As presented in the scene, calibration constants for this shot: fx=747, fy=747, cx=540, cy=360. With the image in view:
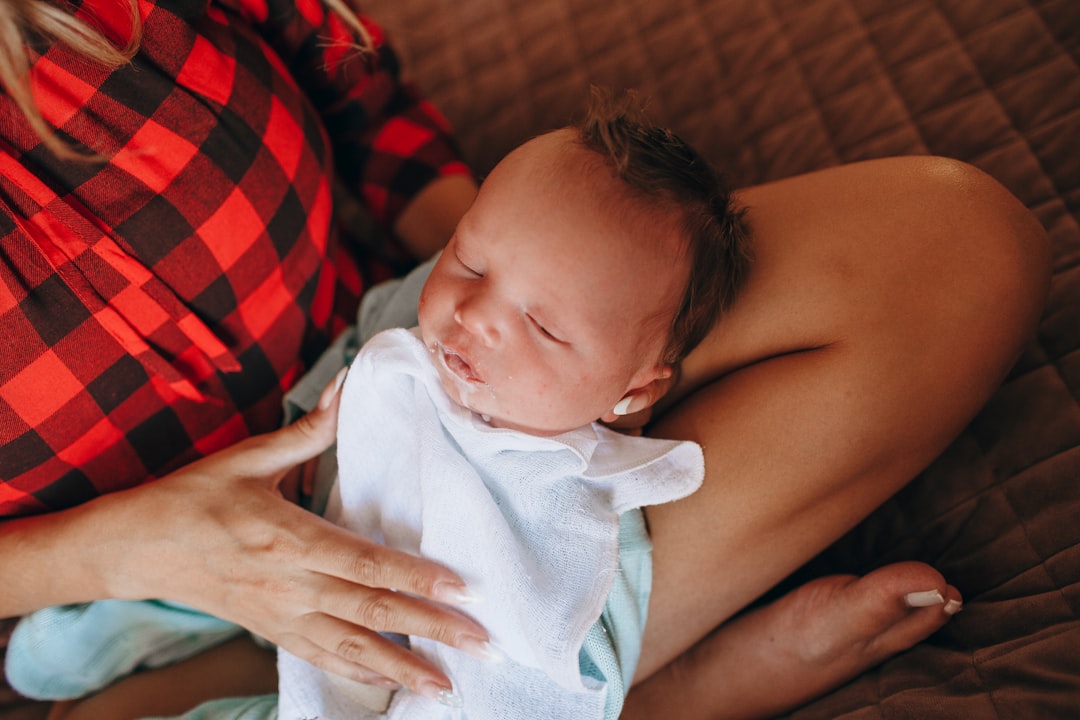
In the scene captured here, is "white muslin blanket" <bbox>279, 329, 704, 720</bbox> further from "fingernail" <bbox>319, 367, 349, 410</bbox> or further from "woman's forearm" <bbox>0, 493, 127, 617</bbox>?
"woman's forearm" <bbox>0, 493, 127, 617</bbox>

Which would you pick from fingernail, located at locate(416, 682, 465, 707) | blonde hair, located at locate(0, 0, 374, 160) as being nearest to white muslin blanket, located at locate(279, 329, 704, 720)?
fingernail, located at locate(416, 682, 465, 707)

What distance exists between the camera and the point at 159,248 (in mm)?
753

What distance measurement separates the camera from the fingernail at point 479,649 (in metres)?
0.71

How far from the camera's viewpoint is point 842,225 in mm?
804

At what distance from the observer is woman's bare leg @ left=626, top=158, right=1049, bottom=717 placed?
76 cm

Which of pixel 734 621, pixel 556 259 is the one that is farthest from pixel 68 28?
pixel 734 621

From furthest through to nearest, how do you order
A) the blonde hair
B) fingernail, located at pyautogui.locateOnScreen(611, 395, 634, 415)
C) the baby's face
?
fingernail, located at pyautogui.locateOnScreen(611, 395, 634, 415)
the baby's face
the blonde hair

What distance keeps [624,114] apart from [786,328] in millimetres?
283

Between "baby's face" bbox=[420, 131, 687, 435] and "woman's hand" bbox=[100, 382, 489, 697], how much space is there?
7.7 inches

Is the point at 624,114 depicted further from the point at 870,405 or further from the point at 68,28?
the point at 68,28

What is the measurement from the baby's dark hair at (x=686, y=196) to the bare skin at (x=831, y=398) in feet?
0.20

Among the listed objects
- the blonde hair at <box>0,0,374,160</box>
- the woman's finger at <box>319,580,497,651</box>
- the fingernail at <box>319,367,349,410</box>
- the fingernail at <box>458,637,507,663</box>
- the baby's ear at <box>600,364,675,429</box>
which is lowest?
the fingernail at <box>458,637,507,663</box>

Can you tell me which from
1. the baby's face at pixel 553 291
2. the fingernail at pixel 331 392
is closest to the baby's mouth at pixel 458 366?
the baby's face at pixel 553 291

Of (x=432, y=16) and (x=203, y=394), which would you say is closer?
(x=203, y=394)
